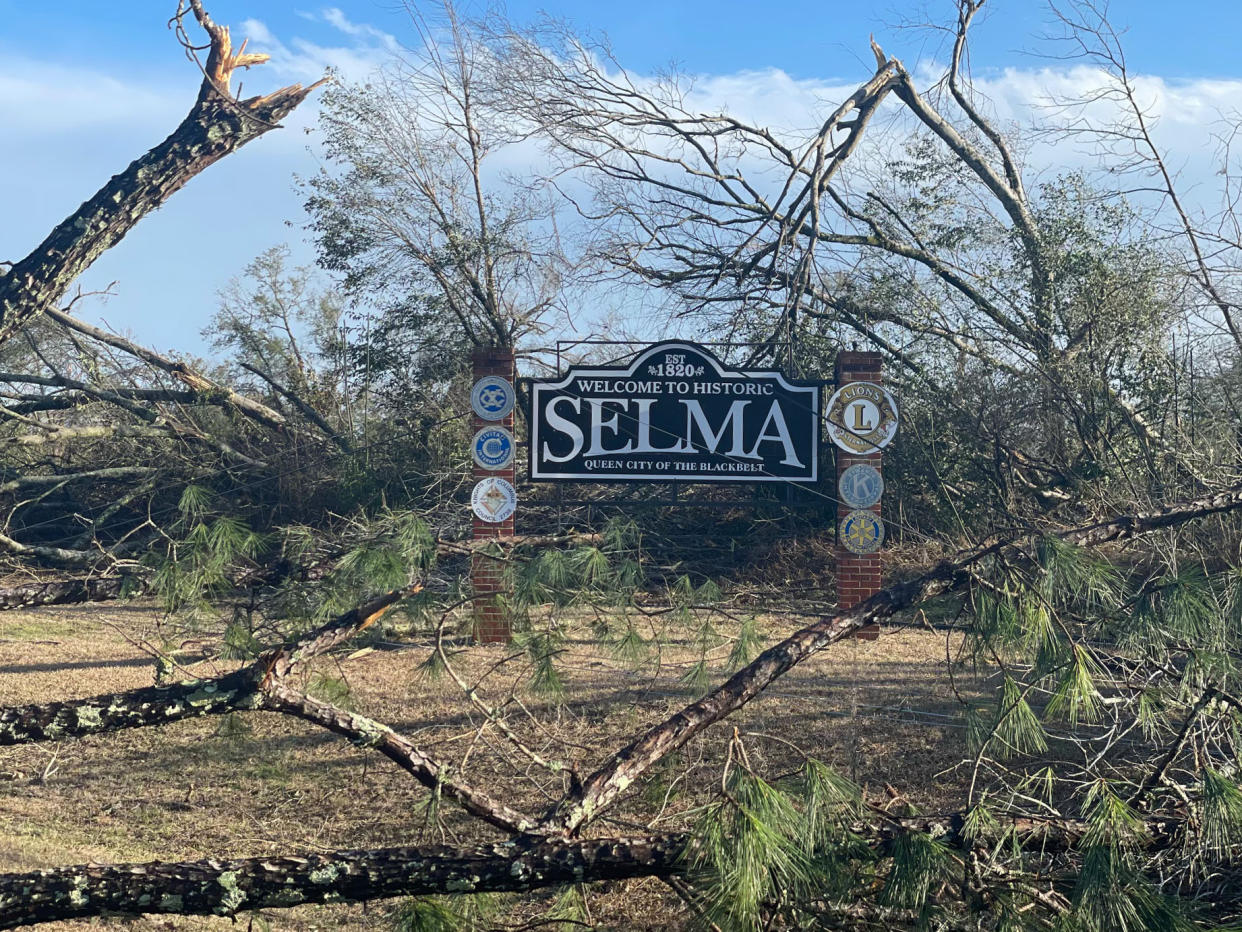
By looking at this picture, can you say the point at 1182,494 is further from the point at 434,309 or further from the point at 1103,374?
the point at 434,309

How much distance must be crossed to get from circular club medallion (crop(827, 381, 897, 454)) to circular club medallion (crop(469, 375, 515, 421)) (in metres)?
2.84

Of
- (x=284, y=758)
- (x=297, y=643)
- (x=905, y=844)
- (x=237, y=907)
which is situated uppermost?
(x=297, y=643)

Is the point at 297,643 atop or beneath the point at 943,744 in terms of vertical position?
atop

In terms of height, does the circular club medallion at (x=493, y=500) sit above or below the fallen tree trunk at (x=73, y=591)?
above

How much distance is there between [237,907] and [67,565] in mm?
9687

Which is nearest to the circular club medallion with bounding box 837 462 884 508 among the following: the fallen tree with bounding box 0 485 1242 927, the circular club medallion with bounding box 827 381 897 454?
the circular club medallion with bounding box 827 381 897 454

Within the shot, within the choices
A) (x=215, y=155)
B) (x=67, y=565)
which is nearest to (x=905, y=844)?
(x=215, y=155)

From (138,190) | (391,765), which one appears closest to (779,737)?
(391,765)

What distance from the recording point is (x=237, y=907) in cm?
312

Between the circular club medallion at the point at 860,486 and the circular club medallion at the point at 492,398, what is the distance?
9.90 feet

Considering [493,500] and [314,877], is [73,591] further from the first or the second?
[493,500]

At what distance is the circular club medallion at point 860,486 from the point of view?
9.72m

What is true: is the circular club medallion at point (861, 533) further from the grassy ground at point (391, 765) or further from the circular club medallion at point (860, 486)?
the grassy ground at point (391, 765)

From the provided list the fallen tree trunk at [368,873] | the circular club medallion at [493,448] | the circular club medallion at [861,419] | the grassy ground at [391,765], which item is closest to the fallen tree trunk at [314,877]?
the fallen tree trunk at [368,873]
